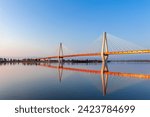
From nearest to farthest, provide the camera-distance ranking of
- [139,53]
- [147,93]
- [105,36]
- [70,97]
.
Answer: [70,97] < [147,93] < [139,53] < [105,36]

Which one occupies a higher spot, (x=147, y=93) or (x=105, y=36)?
(x=105, y=36)

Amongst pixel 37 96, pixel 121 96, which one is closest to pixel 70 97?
pixel 37 96

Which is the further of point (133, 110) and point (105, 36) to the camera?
point (105, 36)

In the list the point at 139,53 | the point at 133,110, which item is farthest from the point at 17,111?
the point at 139,53

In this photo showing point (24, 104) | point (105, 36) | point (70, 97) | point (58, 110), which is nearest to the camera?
point (58, 110)

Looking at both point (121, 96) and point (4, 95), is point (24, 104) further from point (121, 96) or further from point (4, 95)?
point (121, 96)

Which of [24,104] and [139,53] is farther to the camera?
[139,53]

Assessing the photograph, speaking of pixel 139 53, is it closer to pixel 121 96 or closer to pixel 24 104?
pixel 121 96

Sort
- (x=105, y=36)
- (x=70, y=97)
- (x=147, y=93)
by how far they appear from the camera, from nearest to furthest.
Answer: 1. (x=70, y=97)
2. (x=147, y=93)
3. (x=105, y=36)

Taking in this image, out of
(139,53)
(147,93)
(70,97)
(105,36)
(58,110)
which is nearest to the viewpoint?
(58,110)
